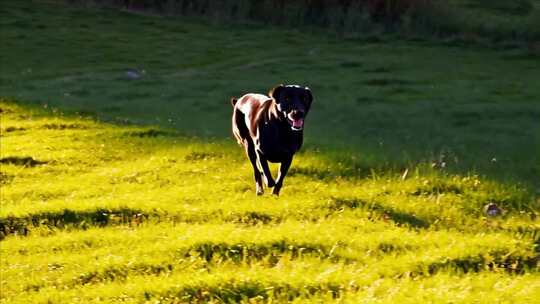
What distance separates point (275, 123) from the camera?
31.7 ft

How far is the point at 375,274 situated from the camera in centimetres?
896

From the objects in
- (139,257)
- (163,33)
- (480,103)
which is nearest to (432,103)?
(480,103)

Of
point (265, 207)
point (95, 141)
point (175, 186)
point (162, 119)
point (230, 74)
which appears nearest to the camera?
point (265, 207)

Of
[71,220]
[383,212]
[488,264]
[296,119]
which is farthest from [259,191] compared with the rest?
[488,264]

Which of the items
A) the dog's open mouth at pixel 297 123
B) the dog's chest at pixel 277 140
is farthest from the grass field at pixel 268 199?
the dog's open mouth at pixel 297 123

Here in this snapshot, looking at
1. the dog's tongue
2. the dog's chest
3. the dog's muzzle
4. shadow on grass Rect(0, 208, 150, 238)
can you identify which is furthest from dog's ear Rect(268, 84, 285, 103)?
shadow on grass Rect(0, 208, 150, 238)

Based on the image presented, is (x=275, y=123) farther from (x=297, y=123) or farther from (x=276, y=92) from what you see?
(x=297, y=123)

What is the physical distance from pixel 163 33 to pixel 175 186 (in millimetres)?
43739

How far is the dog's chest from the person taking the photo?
966 centimetres

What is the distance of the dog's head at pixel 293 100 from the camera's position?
8.88 m

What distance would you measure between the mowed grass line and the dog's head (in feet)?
5.53

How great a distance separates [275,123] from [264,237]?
158 centimetres

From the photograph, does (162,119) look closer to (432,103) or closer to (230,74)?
(432,103)

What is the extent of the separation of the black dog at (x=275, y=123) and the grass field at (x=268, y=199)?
1065 mm
